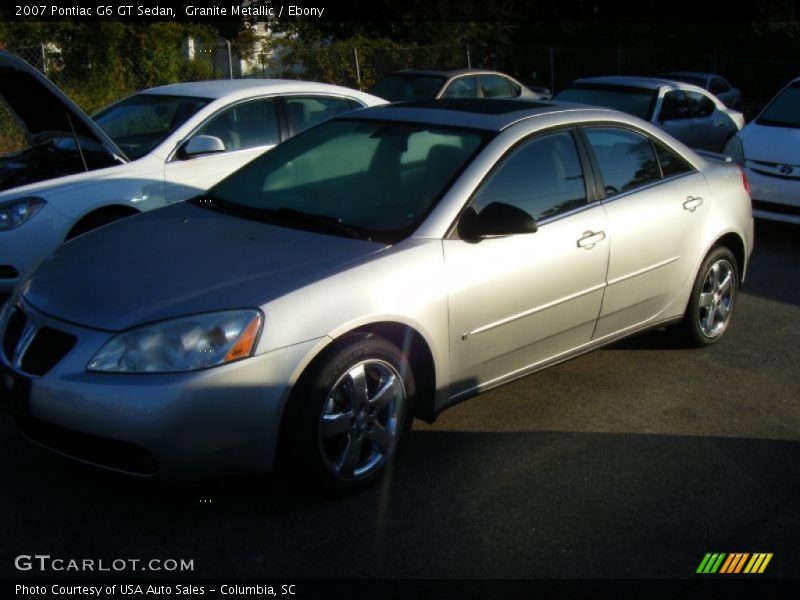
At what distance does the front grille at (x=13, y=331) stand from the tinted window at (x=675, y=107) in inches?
391

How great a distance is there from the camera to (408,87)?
1527 cm

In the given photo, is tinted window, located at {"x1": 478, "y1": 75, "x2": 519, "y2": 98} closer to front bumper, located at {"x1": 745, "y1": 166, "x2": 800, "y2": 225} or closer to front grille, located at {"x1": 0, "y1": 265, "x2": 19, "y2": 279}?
front bumper, located at {"x1": 745, "y1": 166, "x2": 800, "y2": 225}

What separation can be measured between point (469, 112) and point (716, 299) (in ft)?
7.01

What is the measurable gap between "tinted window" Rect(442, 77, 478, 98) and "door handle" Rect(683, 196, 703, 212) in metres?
9.65

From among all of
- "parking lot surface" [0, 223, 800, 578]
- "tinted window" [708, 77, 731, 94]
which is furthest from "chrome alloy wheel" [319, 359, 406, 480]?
"tinted window" [708, 77, 731, 94]

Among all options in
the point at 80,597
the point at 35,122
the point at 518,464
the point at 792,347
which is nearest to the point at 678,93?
the point at 792,347

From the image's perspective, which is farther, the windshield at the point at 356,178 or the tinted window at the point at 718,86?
the tinted window at the point at 718,86

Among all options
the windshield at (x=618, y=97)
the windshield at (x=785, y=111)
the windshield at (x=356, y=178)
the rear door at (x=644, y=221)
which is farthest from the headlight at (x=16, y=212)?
the windshield at (x=618, y=97)

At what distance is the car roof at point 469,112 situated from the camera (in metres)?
5.12

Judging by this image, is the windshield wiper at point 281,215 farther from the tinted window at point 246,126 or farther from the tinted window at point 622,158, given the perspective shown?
the tinted window at point 246,126

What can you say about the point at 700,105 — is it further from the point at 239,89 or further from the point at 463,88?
the point at 239,89

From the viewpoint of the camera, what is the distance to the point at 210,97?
789 centimetres

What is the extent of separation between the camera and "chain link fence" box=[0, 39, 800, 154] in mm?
18016

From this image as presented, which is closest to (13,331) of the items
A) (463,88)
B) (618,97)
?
(618,97)
